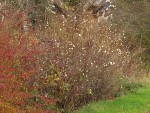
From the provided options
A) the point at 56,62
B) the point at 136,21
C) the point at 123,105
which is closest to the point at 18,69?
the point at 56,62

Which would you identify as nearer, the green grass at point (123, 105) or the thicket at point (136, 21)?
the green grass at point (123, 105)

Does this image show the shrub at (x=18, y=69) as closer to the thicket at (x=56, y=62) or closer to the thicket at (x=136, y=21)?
the thicket at (x=56, y=62)

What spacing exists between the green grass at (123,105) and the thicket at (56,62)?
0.37 meters

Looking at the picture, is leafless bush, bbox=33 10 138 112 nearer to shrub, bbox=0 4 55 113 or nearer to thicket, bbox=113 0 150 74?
shrub, bbox=0 4 55 113

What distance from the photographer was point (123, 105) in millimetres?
12734

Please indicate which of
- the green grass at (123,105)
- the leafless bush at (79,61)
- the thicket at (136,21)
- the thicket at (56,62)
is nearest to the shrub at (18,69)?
the thicket at (56,62)

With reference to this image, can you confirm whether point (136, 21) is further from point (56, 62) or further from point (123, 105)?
point (56, 62)

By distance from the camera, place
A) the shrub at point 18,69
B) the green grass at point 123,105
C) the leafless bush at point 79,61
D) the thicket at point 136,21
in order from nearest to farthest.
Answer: the shrub at point 18,69 < the leafless bush at point 79,61 < the green grass at point 123,105 < the thicket at point 136,21

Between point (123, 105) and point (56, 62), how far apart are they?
8.21ft

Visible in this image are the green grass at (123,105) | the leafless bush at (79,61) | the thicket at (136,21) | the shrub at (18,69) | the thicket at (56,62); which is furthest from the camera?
the thicket at (136,21)

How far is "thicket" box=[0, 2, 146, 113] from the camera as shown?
31.0 feet

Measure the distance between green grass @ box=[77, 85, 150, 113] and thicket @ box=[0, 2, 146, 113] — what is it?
367 millimetres

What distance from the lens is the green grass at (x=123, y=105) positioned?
471 inches

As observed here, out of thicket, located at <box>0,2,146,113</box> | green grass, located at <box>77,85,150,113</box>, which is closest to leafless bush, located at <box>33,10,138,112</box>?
thicket, located at <box>0,2,146,113</box>
